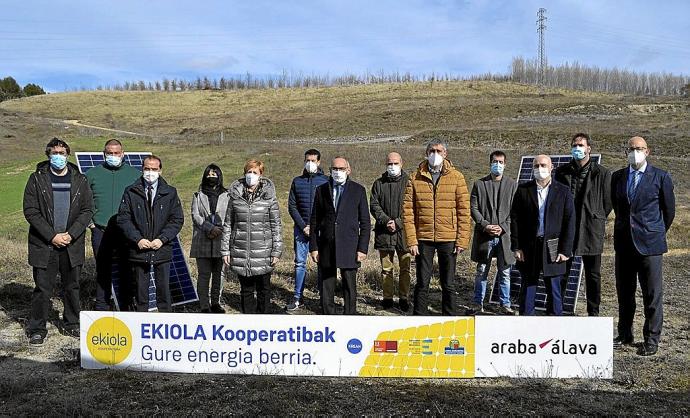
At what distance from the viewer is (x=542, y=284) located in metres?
7.29

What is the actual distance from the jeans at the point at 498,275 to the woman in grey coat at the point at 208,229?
3214 mm

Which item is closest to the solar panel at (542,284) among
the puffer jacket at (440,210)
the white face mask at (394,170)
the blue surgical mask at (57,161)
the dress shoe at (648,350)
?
the dress shoe at (648,350)

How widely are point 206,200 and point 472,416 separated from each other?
427 cm

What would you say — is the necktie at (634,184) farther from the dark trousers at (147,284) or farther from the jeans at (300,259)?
the dark trousers at (147,284)

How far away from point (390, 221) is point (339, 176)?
115cm

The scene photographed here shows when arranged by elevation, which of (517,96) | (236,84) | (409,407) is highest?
(236,84)

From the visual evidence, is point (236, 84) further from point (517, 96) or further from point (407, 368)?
point (407, 368)

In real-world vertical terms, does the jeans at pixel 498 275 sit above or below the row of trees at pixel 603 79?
below

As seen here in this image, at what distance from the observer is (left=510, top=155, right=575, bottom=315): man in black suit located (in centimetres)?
571

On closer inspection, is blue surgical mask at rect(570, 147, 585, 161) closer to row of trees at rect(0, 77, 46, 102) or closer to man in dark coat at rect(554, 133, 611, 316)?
man in dark coat at rect(554, 133, 611, 316)

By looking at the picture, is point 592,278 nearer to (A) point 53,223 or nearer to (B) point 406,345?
(B) point 406,345

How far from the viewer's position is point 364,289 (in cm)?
844

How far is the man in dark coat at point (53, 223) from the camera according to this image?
5867 millimetres

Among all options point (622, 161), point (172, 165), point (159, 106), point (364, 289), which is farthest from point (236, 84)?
point (364, 289)
